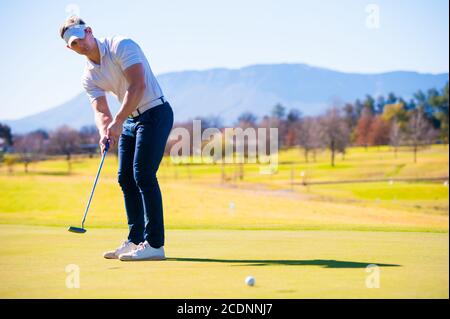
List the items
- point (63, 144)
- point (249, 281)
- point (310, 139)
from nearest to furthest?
point (249, 281) < point (63, 144) < point (310, 139)

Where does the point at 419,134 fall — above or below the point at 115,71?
above

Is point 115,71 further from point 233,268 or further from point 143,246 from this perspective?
point 233,268

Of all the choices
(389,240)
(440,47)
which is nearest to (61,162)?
(440,47)

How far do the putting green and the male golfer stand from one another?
0.35 m

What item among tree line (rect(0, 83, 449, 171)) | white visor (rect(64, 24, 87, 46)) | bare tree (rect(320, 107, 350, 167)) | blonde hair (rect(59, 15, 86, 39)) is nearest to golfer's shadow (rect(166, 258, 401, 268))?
white visor (rect(64, 24, 87, 46))

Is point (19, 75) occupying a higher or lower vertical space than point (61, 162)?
higher

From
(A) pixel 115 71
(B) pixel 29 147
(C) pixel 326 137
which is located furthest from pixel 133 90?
(C) pixel 326 137

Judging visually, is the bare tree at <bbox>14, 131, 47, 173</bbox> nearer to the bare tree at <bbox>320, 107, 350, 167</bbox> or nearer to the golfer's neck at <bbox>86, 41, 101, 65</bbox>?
the bare tree at <bbox>320, 107, 350, 167</bbox>

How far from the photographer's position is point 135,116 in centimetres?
707

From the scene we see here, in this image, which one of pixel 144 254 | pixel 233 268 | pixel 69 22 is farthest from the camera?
pixel 69 22

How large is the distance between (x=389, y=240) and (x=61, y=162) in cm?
11023

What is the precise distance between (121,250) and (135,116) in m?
1.41
